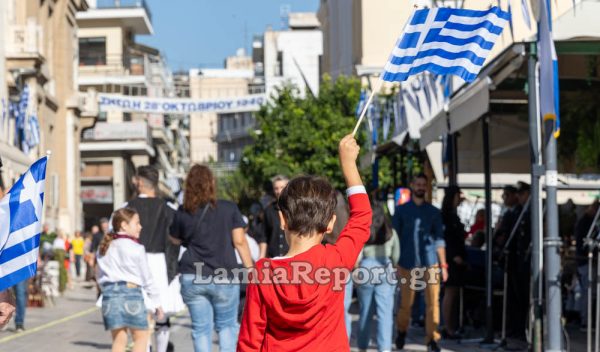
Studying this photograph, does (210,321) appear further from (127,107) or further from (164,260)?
(127,107)

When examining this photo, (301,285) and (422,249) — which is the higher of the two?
(301,285)

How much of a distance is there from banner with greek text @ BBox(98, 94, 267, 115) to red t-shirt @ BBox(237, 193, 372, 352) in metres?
45.8

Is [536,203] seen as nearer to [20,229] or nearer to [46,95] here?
[20,229]

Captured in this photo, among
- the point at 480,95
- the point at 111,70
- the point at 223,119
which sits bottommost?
the point at 480,95

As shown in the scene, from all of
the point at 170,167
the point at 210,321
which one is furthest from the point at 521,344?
the point at 170,167

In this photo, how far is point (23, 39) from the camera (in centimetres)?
3506

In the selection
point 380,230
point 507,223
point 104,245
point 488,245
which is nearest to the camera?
point 104,245

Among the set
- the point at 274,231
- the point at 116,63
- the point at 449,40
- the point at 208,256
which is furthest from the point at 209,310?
the point at 116,63

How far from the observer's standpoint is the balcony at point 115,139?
69312mm

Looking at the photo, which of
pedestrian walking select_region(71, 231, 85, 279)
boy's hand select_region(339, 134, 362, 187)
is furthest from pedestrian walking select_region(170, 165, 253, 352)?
pedestrian walking select_region(71, 231, 85, 279)

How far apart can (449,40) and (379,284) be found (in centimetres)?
412

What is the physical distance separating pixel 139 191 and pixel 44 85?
104 feet

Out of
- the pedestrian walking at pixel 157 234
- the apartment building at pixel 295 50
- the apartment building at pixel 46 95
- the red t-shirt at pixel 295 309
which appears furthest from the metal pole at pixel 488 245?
the apartment building at pixel 295 50

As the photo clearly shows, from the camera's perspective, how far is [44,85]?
4197 cm
